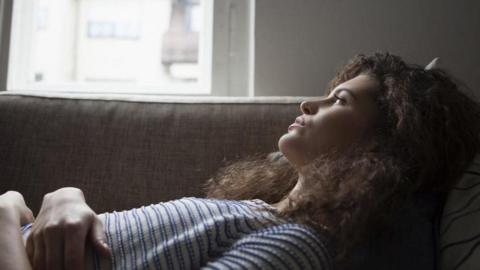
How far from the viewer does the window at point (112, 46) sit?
67.6 inches

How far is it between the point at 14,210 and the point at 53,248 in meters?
0.18

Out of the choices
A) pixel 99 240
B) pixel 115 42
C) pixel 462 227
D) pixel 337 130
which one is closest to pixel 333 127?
pixel 337 130

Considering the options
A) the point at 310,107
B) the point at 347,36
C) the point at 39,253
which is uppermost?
the point at 347,36

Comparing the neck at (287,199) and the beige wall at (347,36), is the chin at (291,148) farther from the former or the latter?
the beige wall at (347,36)

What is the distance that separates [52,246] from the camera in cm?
70

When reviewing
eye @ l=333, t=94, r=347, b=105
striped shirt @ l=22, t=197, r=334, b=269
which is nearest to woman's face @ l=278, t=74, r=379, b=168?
eye @ l=333, t=94, r=347, b=105

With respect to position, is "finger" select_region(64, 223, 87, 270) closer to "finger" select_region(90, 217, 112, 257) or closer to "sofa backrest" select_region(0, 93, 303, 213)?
"finger" select_region(90, 217, 112, 257)

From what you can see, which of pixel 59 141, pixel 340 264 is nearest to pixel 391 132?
pixel 340 264

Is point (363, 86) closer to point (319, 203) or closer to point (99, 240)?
point (319, 203)

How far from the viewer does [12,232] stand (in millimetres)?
732

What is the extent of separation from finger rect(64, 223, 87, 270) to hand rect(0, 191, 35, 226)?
0.14 meters

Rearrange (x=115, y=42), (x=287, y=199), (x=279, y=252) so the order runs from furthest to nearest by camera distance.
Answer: (x=115, y=42), (x=287, y=199), (x=279, y=252)

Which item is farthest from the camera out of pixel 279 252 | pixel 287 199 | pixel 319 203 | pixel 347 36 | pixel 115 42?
pixel 115 42

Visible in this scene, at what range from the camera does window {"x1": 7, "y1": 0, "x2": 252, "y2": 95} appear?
1.72m
